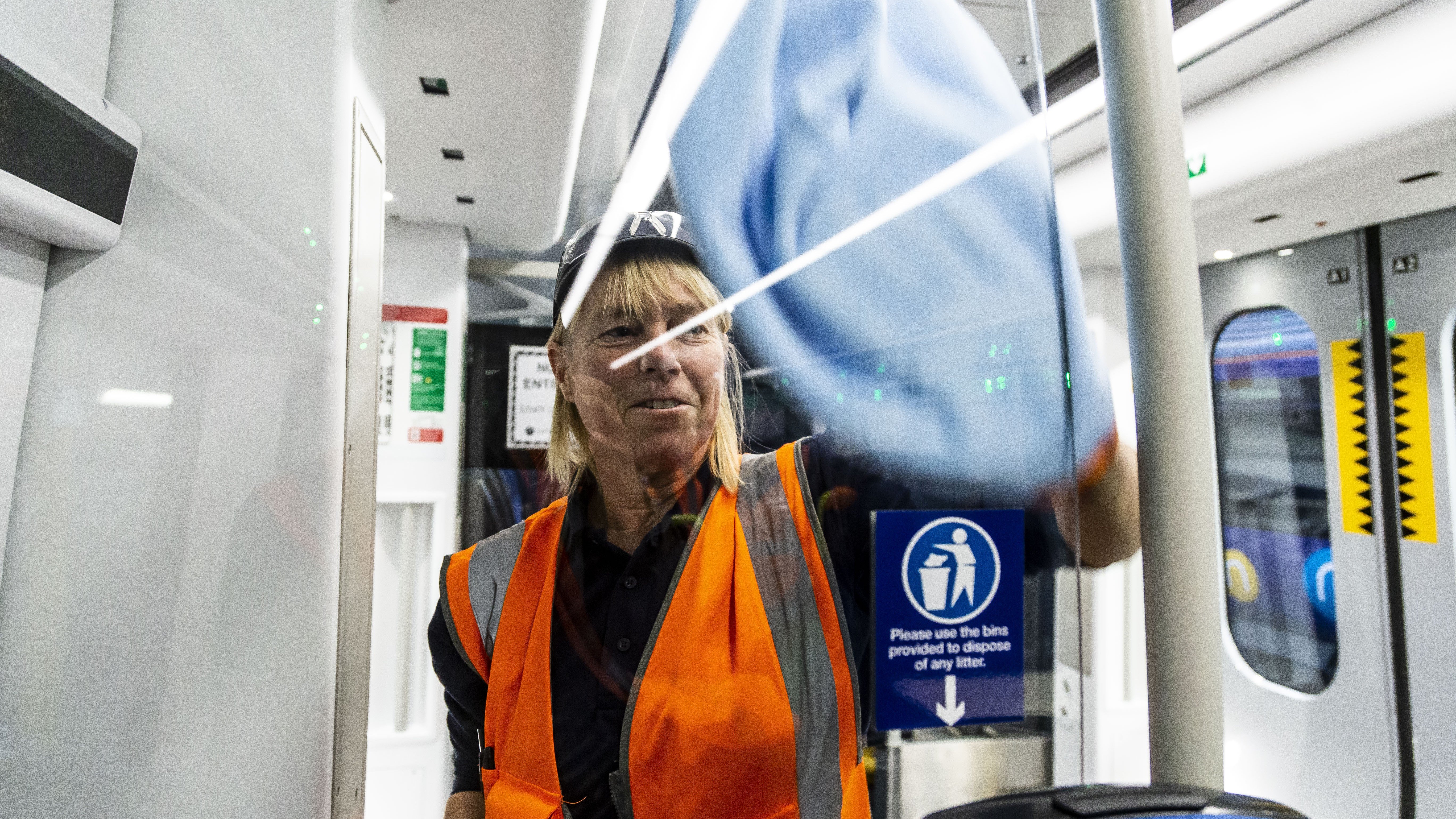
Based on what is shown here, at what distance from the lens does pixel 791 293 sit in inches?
28.9

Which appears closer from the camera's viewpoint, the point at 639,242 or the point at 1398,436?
the point at 639,242

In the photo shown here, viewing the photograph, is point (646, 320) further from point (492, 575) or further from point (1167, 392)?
point (1167, 392)

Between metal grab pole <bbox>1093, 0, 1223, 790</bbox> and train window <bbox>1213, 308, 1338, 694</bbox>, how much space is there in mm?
2989

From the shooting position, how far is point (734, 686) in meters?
0.73

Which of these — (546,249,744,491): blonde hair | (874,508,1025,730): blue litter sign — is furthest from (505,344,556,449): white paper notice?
(874,508,1025,730): blue litter sign

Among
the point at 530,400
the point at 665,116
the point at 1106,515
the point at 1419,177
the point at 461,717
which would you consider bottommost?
the point at 461,717

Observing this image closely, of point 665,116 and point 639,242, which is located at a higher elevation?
point 665,116

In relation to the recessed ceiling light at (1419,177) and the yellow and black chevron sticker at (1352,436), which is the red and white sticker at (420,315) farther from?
the yellow and black chevron sticker at (1352,436)

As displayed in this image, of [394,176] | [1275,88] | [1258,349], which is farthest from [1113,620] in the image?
[1258,349]

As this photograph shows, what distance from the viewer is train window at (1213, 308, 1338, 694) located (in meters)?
3.34

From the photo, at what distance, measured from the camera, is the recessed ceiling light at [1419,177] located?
2326 millimetres

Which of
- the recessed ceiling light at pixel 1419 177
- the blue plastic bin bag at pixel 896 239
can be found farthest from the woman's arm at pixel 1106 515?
the recessed ceiling light at pixel 1419 177

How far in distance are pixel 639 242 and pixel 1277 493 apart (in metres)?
4.02

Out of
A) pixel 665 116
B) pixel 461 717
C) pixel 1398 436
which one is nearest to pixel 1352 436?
pixel 1398 436
